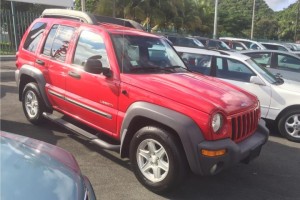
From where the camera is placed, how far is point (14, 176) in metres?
2.44

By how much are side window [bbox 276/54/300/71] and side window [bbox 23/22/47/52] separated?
6.76 meters

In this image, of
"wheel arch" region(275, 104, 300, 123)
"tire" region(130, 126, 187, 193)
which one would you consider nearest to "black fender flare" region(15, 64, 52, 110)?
"tire" region(130, 126, 187, 193)

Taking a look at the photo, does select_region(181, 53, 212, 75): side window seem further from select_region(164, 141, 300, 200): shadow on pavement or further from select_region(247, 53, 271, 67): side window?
select_region(247, 53, 271, 67): side window

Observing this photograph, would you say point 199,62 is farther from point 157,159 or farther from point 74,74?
point 157,159

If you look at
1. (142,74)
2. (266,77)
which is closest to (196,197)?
(142,74)

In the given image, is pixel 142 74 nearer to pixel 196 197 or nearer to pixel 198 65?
pixel 196 197

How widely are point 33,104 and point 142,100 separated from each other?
2.82m

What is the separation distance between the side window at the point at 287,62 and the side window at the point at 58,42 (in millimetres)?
6731

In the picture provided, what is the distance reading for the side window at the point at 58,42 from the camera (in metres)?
5.59

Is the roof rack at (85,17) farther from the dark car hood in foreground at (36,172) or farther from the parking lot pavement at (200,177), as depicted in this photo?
the dark car hood in foreground at (36,172)

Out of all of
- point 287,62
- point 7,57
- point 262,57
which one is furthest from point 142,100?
point 7,57

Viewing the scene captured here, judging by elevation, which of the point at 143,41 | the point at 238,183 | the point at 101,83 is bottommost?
the point at 238,183

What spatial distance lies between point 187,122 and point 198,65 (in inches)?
168

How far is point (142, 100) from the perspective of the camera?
4.27 m
